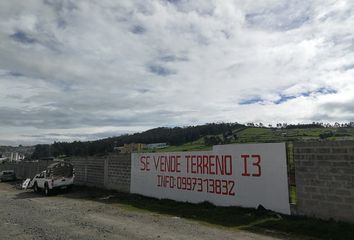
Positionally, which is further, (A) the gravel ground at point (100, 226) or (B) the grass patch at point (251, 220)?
(A) the gravel ground at point (100, 226)

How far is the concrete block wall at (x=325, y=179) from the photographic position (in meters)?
11.4

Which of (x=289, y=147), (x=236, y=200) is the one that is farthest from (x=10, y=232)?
(x=289, y=147)

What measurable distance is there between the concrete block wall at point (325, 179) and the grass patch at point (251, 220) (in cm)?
39

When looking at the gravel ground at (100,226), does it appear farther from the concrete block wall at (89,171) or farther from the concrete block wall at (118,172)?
the concrete block wall at (89,171)

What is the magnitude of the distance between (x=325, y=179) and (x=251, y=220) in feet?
9.19

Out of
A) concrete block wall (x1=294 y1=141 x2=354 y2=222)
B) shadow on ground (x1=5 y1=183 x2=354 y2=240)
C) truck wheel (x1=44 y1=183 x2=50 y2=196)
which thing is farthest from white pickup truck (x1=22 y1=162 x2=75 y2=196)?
concrete block wall (x1=294 y1=141 x2=354 y2=222)

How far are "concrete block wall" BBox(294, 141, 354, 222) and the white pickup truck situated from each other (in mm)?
18841

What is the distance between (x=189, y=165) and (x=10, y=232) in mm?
8980

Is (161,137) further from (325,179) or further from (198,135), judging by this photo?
(325,179)

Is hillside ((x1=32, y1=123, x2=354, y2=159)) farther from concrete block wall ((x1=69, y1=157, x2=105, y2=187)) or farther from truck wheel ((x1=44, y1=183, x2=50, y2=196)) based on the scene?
truck wheel ((x1=44, y1=183, x2=50, y2=196))

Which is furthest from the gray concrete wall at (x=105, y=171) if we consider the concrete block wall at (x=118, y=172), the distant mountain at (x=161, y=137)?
the distant mountain at (x=161, y=137)

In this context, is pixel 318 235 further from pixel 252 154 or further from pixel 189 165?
pixel 189 165

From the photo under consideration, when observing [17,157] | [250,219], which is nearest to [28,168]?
[250,219]

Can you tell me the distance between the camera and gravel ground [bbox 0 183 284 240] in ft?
35.8
